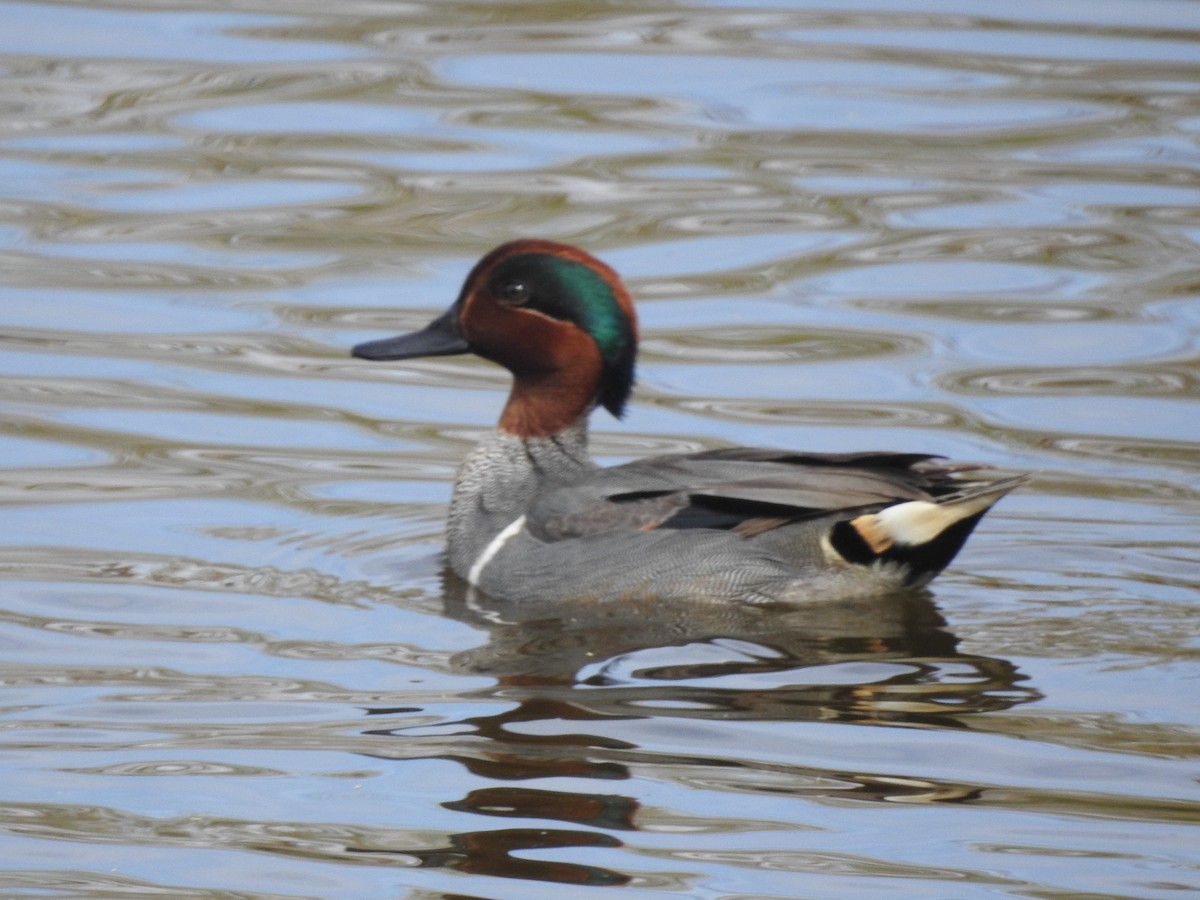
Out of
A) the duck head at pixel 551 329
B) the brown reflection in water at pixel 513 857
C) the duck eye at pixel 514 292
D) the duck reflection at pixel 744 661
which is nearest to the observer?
the brown reflection in water at pixel 513 857

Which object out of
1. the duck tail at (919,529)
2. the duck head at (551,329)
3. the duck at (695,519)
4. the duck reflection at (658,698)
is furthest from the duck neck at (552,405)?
the duck tail at (919,529)

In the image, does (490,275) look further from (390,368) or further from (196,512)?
(390,368)

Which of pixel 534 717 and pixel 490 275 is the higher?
pixel 490 275

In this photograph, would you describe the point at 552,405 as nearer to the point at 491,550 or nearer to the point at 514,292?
the point at 514,292

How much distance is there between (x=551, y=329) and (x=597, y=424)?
6.12 feet

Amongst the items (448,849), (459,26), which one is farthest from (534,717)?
(459,26)

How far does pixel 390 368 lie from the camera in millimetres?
10797

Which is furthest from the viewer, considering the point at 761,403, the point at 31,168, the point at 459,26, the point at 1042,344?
the point at 459,26

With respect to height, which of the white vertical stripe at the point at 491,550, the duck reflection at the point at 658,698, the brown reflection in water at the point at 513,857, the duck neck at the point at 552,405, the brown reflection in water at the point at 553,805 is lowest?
the brown reflection in water at the point at 513,857

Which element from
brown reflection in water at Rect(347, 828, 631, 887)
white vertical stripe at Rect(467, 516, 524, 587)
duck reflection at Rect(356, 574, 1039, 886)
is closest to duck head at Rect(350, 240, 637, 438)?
white vertical stripe at Rect(467, 516, 524, 587)

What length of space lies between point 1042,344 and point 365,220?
4.24m

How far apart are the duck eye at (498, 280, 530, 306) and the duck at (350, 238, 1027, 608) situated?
6 centimetres

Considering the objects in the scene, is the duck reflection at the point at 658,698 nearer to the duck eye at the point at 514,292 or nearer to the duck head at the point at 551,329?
the duck head at the point at 551,329

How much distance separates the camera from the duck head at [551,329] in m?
8.09
